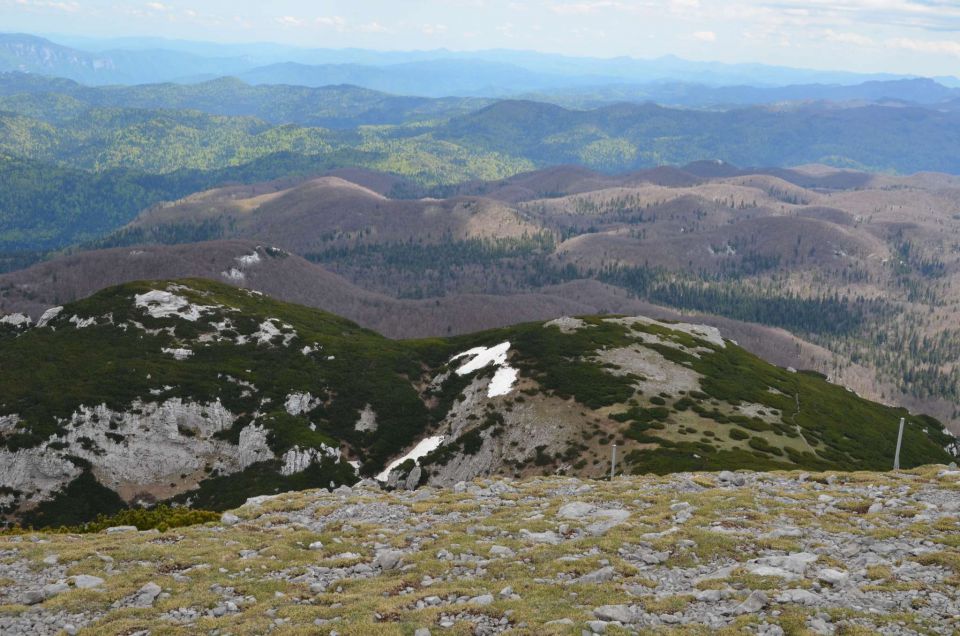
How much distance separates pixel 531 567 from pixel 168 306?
442 ft

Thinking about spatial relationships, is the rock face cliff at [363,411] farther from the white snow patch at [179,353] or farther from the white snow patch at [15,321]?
the white snow patch at [15,321]

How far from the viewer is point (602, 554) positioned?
3078 centimetres

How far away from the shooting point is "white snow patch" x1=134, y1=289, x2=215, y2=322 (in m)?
140

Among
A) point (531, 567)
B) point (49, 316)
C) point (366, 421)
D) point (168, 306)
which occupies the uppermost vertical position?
point (531, 567)

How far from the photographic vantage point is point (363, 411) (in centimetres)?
11700

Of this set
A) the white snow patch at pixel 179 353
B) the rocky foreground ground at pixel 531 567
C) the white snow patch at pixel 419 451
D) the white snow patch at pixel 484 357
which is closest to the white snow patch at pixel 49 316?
the white snow patch at pixel 179 353

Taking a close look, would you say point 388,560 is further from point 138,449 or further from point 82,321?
point 82,321

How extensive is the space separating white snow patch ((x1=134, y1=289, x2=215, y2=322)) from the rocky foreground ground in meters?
108

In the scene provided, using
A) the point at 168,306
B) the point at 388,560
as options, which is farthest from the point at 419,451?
the point at 388,560

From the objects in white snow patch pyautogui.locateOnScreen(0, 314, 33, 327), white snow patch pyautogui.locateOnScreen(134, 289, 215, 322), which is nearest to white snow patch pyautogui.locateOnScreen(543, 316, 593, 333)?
white snow patch pyautogui.locateOnScreen(134, 289, 215, 322)

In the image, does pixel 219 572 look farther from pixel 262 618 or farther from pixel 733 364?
pixel 733 364

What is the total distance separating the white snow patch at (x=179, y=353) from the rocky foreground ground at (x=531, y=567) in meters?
91.1

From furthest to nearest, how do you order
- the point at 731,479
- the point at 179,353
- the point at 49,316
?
1. the point at 49,316
2. the point at 179,353
3. the point at 731,479

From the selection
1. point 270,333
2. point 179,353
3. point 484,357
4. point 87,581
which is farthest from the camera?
point 270,333
